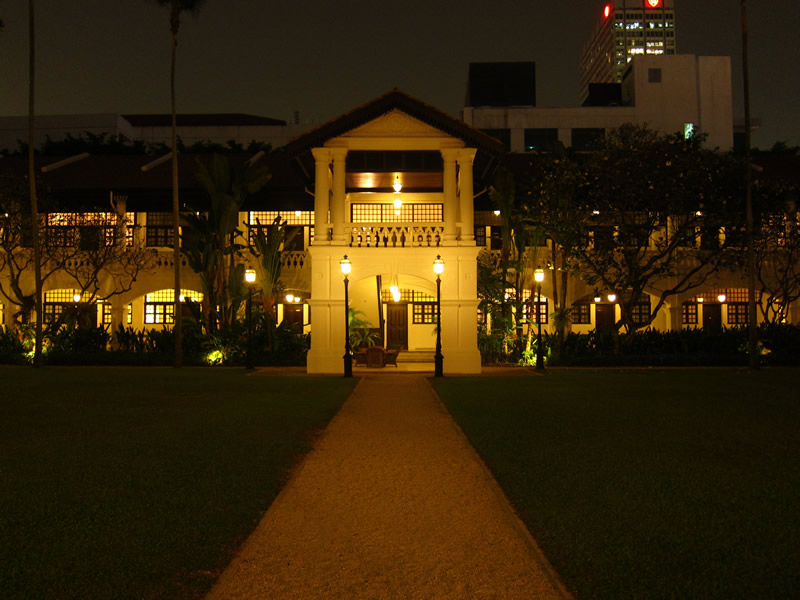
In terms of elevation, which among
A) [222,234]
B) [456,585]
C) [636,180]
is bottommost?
[456,585]

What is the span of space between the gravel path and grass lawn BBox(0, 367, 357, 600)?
1.02ft

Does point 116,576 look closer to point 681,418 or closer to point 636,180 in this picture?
point 681,418

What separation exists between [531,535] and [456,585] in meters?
1.17

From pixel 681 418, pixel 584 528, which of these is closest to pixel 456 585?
pixel 584 528

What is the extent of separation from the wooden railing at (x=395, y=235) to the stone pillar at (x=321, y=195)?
2.85 feet

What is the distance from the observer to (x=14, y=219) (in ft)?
86.1

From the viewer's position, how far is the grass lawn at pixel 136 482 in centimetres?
478

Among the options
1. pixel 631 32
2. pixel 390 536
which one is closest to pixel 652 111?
pixel 390 536

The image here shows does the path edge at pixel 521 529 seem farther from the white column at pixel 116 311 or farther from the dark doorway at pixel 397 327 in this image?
the white column at pixel 116 311

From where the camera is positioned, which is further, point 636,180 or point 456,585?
point 636,180

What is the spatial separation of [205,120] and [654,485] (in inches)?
2799

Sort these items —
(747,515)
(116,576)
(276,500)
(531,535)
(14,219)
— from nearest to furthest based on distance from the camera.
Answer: (116,576) → (531,535) → (747,515) → (276,500) → (14,219)

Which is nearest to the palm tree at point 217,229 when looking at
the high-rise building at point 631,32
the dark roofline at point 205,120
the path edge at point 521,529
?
the path edge at point 521,529

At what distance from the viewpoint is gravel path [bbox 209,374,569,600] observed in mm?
4676
